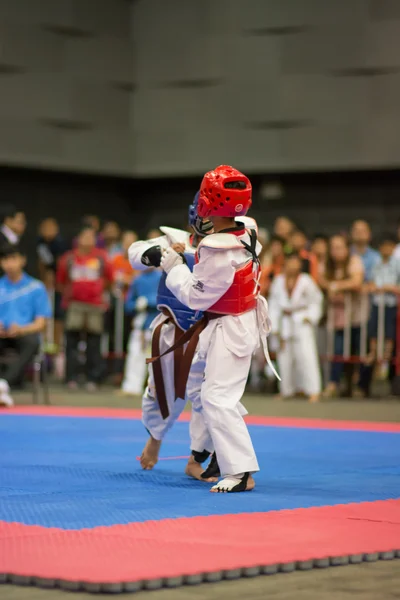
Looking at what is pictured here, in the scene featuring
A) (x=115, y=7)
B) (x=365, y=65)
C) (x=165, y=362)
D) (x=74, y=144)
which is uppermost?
(x=115, y=7)

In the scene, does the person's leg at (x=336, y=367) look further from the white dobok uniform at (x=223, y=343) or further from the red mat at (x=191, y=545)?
the red mat at (x=191, y=545)

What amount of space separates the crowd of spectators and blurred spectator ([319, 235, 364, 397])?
0.03 ft

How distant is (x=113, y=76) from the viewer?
55.0ft

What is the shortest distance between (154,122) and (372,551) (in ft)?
44.1

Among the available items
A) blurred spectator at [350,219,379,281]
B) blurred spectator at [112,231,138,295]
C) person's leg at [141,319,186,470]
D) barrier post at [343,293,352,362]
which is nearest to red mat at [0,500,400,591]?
person's leg at [141,319,186,470]

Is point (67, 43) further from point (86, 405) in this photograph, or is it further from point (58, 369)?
point (86, 405)

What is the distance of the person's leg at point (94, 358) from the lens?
12742 millimetres

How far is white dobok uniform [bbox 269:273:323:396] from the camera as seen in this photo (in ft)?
38.2

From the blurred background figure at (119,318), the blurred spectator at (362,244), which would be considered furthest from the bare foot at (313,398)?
the blurred background figure at (119,318)

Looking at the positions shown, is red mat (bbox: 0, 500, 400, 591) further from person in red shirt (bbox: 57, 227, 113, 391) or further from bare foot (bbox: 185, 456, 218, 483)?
person in red shirt (bbox: 57, 227, 113, 391)

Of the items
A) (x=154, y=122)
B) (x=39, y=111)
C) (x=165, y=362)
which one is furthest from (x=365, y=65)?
(x=165, y=362)

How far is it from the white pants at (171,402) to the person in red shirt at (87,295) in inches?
259

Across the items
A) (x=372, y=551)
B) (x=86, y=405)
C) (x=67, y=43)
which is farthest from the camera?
(x=67, y=43)

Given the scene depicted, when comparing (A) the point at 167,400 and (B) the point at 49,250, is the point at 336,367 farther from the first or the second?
(A) the point at 167,400
